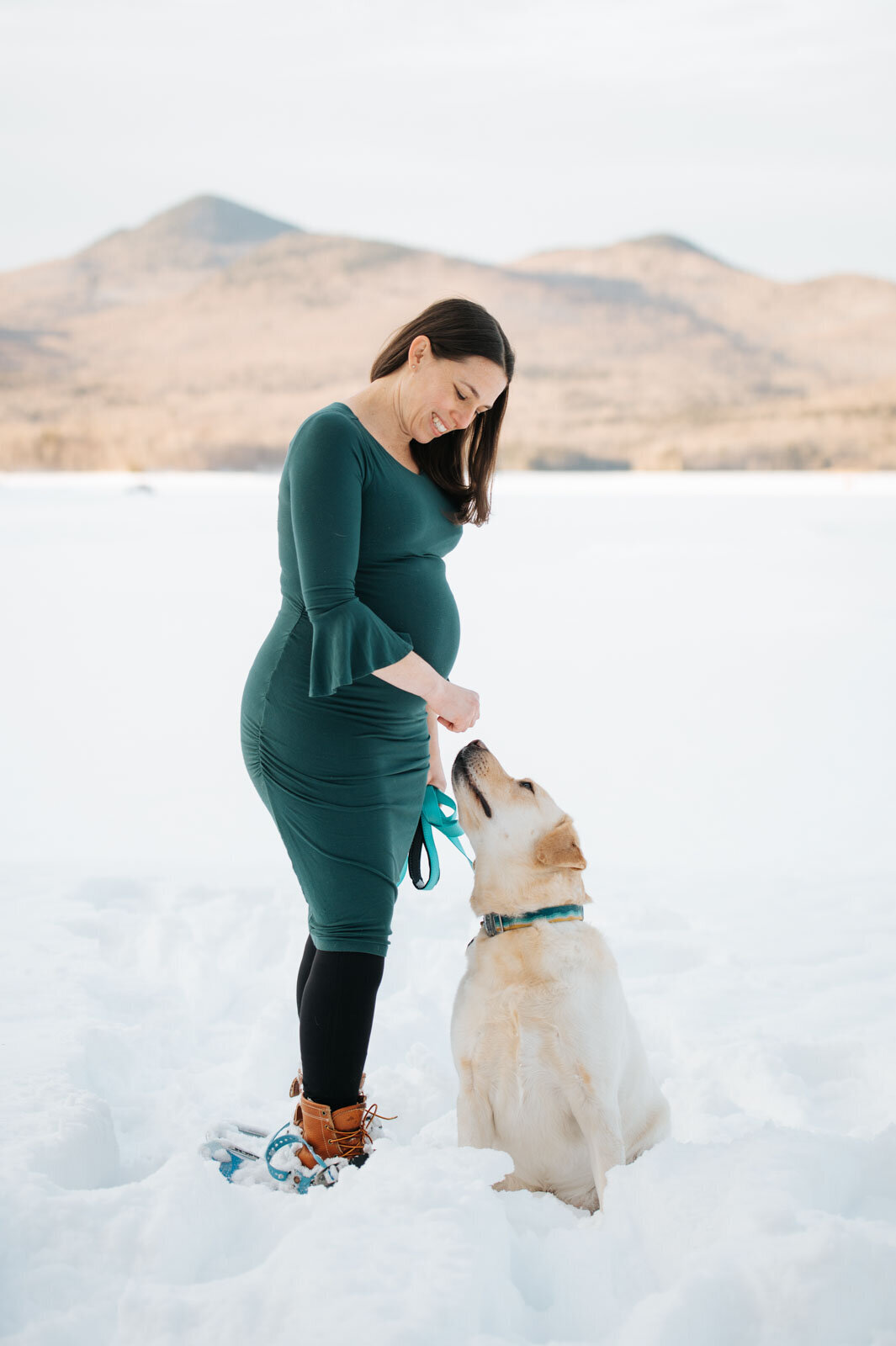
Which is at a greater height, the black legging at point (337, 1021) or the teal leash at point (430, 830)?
the teal leash at point (430, 830)

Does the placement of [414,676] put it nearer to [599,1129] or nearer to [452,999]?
[599,1129]

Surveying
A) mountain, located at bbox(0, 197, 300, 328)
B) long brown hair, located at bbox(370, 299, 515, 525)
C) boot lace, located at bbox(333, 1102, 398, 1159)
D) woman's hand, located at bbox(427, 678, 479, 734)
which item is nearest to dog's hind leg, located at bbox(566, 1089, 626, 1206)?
boot lace, located at bbox(333, 1102, 398, 1159)

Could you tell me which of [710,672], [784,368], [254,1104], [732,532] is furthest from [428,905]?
[784,368]

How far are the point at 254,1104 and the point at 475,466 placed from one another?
5.30ft

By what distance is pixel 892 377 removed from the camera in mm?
35281

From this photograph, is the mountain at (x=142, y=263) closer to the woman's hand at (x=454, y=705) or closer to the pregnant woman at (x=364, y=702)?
the pregnant woman at (x=364, y=702)

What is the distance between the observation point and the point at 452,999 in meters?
3.11

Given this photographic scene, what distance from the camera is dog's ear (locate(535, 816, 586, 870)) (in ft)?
7.32

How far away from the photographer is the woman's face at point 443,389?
1845 millimetres

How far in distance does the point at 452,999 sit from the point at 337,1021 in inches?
50.3

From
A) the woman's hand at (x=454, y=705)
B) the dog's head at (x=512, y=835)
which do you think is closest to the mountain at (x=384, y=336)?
the dog's head at (x=512, y=835)

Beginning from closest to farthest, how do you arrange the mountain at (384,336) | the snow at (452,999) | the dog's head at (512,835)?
1. the snow at (452,999)
2. the dog's head at (512,835)
3. the mountain at (384,336)

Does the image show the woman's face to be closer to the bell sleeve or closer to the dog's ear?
the bell sleeve

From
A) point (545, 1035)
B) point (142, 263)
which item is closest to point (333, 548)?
point (545, 1035)
